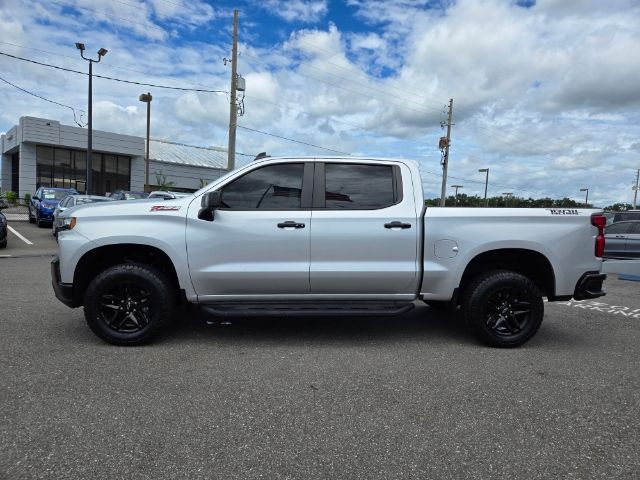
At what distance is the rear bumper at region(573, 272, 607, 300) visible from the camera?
4750 millimetres

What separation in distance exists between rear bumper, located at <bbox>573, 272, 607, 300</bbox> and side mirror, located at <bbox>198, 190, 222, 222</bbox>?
146 inches

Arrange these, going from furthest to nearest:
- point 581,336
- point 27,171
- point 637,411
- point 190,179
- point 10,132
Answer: point 190,179
point 10,132
point 27,171
point 581,336
point 637,411

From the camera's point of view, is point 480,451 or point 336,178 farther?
point 336,178

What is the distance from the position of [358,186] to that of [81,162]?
125ft

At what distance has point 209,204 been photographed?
4.36 meters

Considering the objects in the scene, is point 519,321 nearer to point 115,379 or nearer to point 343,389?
point 343,389

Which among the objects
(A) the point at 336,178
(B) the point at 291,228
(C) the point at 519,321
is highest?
(A) the point at 336,178

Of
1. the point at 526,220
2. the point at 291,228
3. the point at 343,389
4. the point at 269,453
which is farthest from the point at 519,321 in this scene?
the point at 269,453

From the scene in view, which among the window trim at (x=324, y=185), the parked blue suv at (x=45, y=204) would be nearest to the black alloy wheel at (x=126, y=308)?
the window trim at (x=324, y=185)

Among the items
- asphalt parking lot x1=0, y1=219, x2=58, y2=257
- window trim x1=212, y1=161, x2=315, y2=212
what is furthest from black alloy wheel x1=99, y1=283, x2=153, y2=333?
asphalt parking lot x1=0, y1=219, x2=58, y2=257

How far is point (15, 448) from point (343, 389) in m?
2.16

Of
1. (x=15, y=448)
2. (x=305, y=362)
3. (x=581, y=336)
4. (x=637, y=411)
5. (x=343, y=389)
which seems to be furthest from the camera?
(x=581, y=336)

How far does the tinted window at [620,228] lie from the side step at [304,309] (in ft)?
33.3

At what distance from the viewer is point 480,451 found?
2.80 metres
